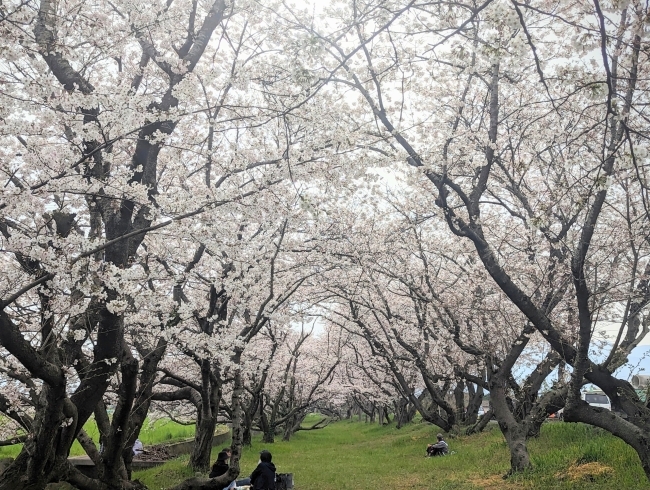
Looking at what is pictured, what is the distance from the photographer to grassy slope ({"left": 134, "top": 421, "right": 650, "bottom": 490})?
966 centimetres

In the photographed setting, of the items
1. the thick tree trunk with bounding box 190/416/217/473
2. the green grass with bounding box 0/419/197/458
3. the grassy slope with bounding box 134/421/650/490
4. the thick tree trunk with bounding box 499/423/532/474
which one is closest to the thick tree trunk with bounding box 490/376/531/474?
the thick tree trunk with bounding box 499/423/532/474

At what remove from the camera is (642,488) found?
7.95 metres

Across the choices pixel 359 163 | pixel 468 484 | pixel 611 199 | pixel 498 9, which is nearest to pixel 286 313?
pixel 468 484

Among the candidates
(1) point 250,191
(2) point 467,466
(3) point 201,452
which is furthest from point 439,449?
(1) point 250,191

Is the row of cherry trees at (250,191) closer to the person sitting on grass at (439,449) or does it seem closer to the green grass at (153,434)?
the person sitting on grass at (439,449)

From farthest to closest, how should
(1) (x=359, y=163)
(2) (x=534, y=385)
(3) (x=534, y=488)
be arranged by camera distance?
(2) (x=534, y=385)
(3) (x=534, y=488)
(1) (x=359, y=163)

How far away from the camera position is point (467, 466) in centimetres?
1398

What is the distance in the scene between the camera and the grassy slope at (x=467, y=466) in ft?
31.7

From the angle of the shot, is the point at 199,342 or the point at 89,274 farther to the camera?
the point at 199,342

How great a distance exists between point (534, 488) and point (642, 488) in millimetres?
2082

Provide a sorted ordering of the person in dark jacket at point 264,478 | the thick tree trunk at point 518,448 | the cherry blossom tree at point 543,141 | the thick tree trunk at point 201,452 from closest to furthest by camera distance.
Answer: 1. the cherry blossom tree at point 543,141
2. the person in dark jacket at point 264,478
3. the thick tree trunk at point 518,448
4. the thick tree trunk at point 201,452

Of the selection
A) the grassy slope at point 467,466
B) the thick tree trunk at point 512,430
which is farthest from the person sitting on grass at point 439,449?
the thick tree trunk at point 512,430

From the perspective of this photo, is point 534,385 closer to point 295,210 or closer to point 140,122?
point 295,210

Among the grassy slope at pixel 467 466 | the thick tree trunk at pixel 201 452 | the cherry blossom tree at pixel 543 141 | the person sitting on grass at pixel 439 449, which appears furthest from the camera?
the person sitting on grass at pixel 439 449
